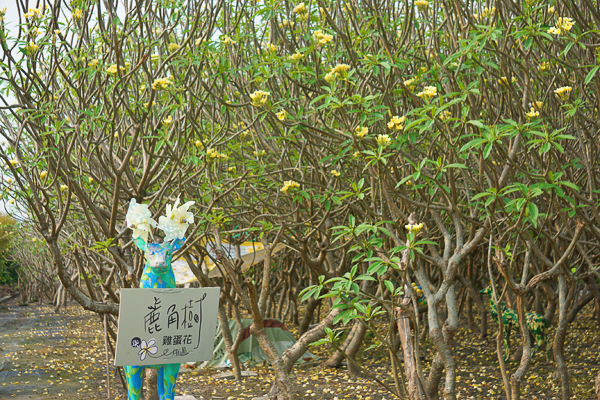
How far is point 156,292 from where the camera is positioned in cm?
334

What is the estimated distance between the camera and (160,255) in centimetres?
350

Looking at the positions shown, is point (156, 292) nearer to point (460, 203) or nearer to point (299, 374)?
point (460, 203)

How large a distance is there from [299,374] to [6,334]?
29.0 feet

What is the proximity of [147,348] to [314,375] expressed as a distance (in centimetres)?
433

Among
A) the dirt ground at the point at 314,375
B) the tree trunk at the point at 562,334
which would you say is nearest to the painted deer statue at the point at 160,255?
the dirt ground at the point at 314,375

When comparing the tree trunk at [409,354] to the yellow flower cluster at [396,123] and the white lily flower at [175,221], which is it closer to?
the yellow flower cluster at [396,123]

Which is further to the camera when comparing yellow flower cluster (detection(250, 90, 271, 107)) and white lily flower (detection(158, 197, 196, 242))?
yellow flower cluster (detection(250, 90, 271, 107))

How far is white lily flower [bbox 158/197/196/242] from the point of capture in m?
3.53

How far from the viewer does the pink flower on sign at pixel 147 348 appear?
3284mm

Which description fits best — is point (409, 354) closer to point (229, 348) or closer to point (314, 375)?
point (314, 375)

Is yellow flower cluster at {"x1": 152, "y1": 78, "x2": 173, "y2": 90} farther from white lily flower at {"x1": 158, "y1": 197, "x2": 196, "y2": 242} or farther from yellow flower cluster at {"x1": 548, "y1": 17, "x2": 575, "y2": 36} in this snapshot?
yellow flower cluster at {"x1": 548, "y1": 17, "x2": 575, "y2": 36}

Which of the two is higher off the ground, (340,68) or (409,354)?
(340,68)

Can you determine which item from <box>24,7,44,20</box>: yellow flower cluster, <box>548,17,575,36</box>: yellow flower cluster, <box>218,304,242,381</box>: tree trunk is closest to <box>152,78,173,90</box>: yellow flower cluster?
<box>24,7,44,20</box>: yellow flower cluster

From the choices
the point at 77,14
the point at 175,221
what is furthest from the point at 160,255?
the point at 77,14
